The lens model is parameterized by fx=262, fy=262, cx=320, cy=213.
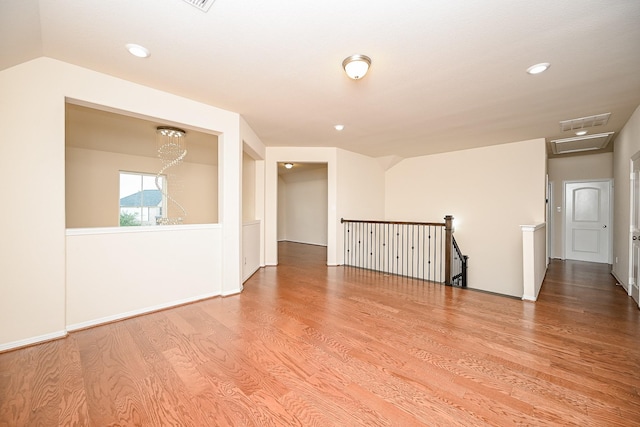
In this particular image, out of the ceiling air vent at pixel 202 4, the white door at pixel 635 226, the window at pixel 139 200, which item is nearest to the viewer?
the ceiling air vent at pixel 202 4

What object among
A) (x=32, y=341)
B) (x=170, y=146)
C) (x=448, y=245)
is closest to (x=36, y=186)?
(x=32, y=341)

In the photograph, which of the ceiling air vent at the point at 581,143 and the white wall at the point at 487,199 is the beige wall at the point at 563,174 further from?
the white wall at the point at 487,199

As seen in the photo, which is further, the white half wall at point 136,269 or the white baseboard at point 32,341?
the white half wall at point 136,269

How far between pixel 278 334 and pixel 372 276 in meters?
2.60

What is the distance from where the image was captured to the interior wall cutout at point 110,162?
3.99 m

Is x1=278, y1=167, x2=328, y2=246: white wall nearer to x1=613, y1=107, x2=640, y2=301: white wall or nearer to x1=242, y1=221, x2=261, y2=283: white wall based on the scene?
x1=242, y1=221, x2=261, y2=283: white wall

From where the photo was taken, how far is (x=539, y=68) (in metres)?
2.49

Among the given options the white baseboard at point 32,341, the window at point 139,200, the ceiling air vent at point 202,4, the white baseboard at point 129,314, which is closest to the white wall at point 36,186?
the white baseboard at point 32,341

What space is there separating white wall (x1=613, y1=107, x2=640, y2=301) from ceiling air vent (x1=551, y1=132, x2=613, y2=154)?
0.23m

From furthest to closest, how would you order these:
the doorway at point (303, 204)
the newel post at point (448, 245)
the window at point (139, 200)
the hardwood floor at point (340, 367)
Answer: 1. the doorway at point (303, 204)
2. the window at point (139, 200)
3. the newel post at point (448, 245)
4. the hardwood floor at point (340, 367)

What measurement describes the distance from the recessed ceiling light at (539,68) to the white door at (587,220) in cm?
594

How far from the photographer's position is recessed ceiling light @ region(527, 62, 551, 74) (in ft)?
7.94

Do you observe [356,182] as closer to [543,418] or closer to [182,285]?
[182,285]

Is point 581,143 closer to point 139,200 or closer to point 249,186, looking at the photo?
point 249,186
